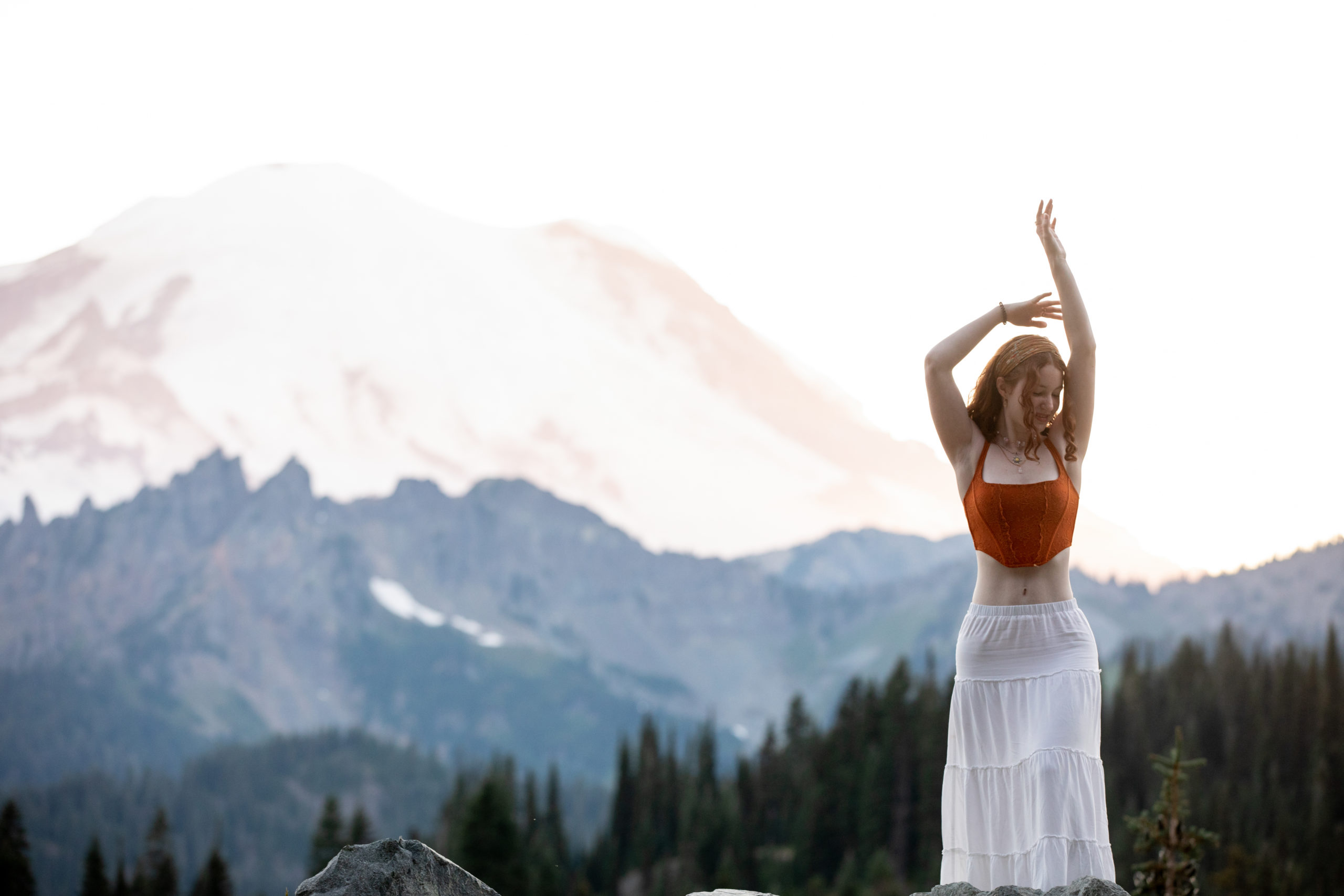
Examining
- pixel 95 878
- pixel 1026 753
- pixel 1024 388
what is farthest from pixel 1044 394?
pixel 95 878

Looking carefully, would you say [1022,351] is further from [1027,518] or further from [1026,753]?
[1026,753]

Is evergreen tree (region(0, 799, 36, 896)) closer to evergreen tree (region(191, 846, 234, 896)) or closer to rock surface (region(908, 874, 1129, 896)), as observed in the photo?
evergreen tree (region(191, 846, 234, 896))

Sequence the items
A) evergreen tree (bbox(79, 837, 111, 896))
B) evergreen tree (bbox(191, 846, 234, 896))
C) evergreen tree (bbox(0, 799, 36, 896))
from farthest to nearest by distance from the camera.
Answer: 1. evergreen tree (bbox(191, 846, 234, 896))
2. evergreen tree (bbox(79, 837, 111, 896))
3. evergreen tree (bbox(0, 799, 36, 896))

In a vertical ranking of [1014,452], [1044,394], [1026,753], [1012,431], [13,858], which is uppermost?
[1044,394]

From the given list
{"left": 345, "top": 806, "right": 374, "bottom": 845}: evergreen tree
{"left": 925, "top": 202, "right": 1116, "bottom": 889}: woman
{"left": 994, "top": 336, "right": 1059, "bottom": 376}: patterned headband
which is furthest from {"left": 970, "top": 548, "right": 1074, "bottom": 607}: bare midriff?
{"left": 345, "top": 806, "right": 374, "bottom": 845}: evergreen tree

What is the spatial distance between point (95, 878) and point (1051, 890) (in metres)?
101

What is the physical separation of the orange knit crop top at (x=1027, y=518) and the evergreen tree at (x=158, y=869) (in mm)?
99797

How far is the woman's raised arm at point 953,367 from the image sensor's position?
8062mm

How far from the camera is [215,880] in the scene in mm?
96500

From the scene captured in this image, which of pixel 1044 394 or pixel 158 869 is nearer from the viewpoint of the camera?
pixel 1044 394

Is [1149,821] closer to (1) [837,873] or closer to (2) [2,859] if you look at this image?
(2) [2,859]

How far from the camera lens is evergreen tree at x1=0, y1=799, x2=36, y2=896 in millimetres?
82750

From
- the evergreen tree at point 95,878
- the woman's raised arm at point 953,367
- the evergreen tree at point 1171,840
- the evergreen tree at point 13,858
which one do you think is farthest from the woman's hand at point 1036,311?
the evergreen tree at point 95,878

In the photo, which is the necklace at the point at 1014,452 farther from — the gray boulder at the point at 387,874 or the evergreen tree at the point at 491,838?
the evergreen tree at the point at 491,838
